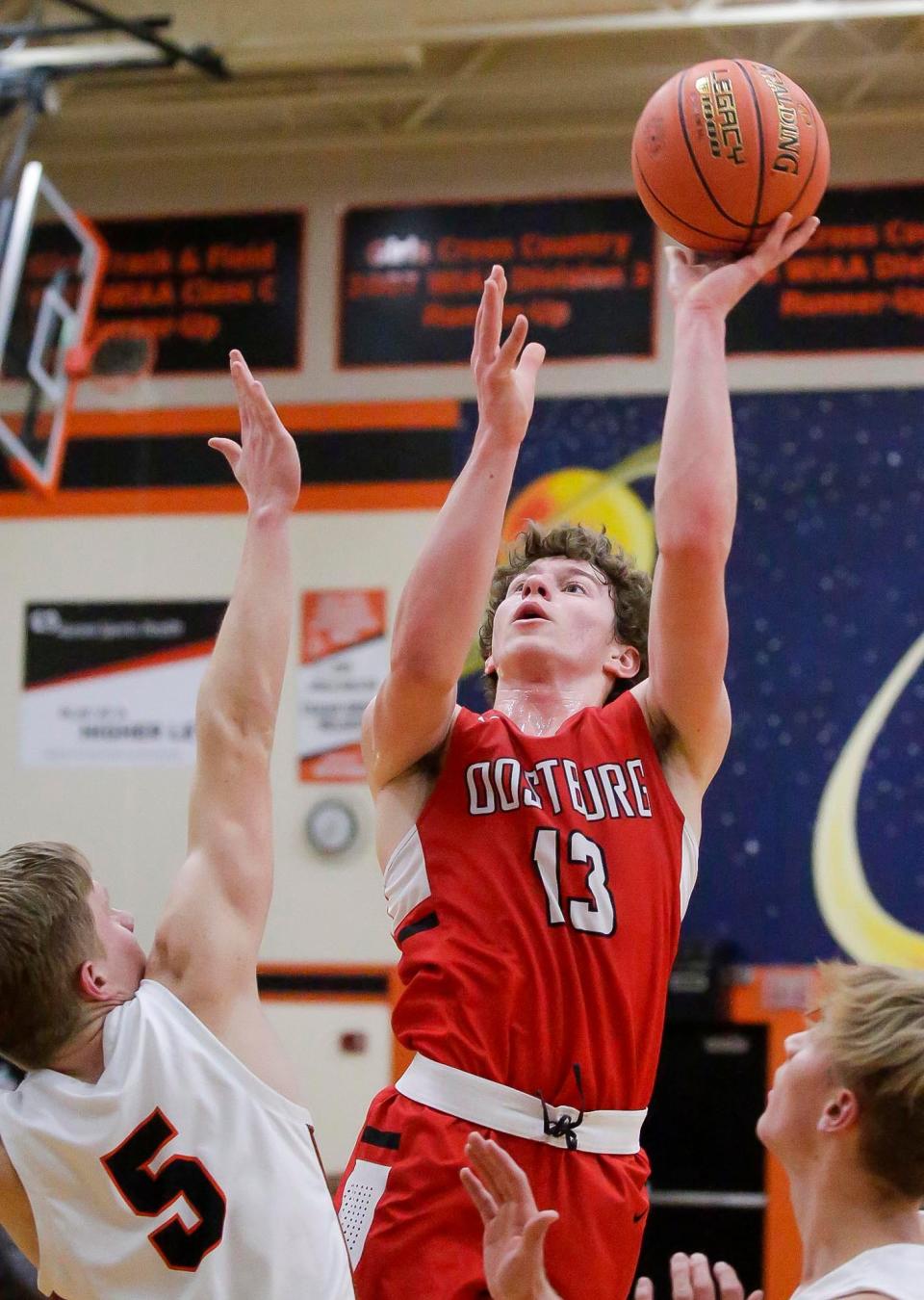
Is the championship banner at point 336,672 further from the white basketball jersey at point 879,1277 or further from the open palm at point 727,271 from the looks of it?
the white basketball jersey at point 879,1277

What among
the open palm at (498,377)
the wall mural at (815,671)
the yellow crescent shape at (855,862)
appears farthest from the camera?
the wall mural at (815,671)

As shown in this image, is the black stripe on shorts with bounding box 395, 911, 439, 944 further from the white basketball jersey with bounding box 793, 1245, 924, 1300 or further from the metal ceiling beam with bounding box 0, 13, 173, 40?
the metal ceiling beam with bounding box 0, 13, 173, 40

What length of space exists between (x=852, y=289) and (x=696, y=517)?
22.6ft

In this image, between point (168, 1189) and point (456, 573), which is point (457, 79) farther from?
point (168, 1189)

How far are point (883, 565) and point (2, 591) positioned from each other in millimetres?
5380

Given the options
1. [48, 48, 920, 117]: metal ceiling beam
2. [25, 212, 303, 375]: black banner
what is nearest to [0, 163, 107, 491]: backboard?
[25, 212, 303, 375]: black banner

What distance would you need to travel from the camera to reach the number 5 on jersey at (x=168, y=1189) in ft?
7.41

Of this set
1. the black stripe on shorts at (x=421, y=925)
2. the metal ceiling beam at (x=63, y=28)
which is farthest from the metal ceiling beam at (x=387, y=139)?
the black stripe on shorts at (x=421, y=925)

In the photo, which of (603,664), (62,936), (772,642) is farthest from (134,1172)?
(772,642)

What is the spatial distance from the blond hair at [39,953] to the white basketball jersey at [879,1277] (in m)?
1.13

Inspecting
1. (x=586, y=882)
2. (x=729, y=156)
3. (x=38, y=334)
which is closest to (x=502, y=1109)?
(x=586, y=882)

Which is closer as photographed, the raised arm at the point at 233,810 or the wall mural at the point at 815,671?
the raised arm at the point at 233,810

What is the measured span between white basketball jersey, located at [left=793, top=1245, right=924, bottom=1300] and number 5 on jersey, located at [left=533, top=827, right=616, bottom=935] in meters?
0.77

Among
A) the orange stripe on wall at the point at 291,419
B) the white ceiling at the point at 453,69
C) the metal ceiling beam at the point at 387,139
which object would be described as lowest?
the orange stripe on wall at the point at 291,419
